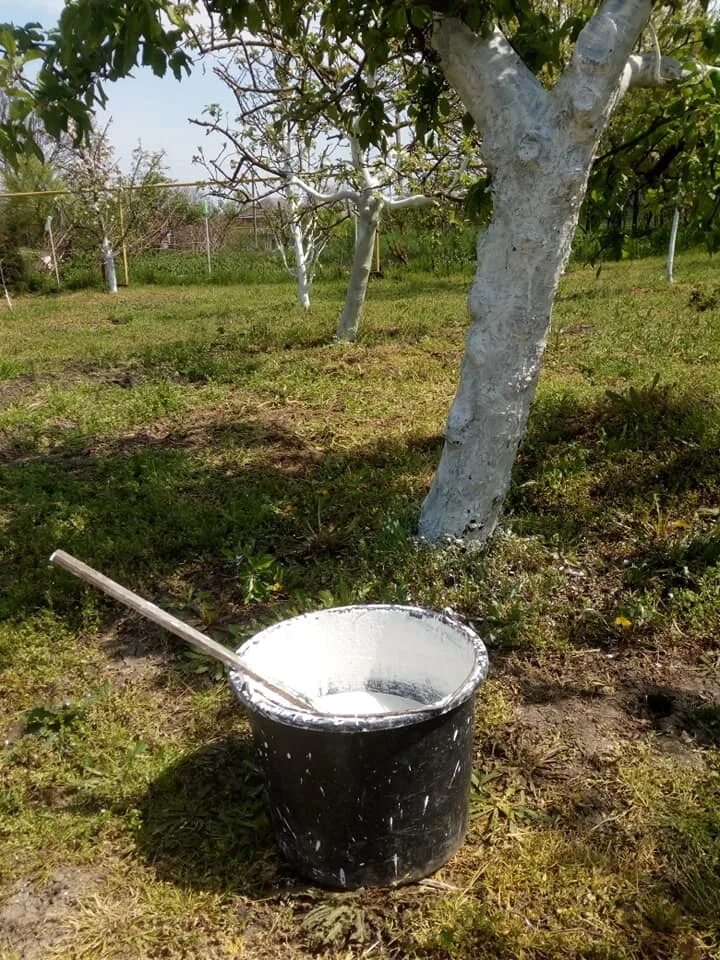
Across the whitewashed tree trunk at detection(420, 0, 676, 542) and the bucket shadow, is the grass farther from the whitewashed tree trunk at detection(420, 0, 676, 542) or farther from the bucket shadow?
the whitewashed tree trunk at detection(420, 0, 676, 542)

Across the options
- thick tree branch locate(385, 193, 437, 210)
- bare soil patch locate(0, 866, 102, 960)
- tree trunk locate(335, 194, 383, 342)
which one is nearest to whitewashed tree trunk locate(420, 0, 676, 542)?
bare soil patch locate(0, 866, 102, 960)

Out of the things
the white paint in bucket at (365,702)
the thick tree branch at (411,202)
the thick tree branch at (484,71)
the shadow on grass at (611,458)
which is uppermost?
the thick tree branch at (484,71)

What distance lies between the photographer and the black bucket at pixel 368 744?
1.94 metres

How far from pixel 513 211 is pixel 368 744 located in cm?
224

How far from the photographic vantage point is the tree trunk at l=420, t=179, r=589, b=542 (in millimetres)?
3195

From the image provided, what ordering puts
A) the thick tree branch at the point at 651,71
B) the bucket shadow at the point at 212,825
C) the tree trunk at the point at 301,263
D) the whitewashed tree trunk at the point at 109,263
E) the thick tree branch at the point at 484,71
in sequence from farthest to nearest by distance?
the whitewashed tree trunk at the point at 109,263 → the tree trunk at the point at 301,263 → the thick tree branch at the point at 651,71 → the thick tree branch at the point at 484,71 → the bucket shadow at the point at 212,825

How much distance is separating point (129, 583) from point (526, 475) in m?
2.24

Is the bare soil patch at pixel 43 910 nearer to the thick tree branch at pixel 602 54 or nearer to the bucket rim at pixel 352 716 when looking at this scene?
the bucket rim at pixel 352 716

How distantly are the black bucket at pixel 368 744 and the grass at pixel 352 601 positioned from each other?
15cm

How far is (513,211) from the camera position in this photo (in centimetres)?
320

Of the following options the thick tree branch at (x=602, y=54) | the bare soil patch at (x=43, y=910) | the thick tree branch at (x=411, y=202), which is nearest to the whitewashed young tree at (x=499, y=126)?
the thick tree branch at (x=602, y=54)

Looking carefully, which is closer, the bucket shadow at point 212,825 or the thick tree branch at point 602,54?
the bucket shadow at point 212,825

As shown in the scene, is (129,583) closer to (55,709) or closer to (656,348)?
(55,709)

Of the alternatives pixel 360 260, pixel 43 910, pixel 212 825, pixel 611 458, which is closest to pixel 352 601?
pixel 212 825
